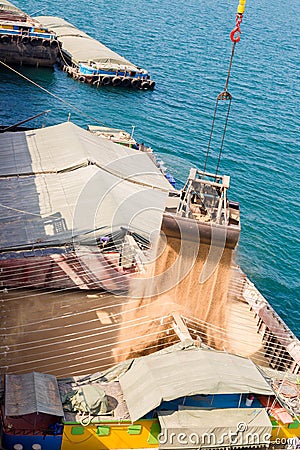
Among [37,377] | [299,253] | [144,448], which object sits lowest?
[299,253]

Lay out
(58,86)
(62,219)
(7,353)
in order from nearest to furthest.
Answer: (7,353) < (62,219) < (58,86)

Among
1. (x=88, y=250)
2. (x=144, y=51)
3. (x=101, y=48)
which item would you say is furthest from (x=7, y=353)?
(x=144, y=51)

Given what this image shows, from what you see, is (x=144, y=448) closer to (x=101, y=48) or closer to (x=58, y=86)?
(x=58, y=86)

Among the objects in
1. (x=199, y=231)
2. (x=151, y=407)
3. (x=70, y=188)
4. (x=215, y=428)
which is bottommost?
(x=215, y=428)

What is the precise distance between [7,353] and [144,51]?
210 feet

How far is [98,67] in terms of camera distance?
61.4 meters

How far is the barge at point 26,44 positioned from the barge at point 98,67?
7.84 ft

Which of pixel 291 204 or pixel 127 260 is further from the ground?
pixel 127 260

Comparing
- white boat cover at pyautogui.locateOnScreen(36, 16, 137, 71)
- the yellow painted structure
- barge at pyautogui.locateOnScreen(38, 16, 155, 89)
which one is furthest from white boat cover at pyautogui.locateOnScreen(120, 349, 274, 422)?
white boat cover at pyautogui.locateOnScreen(36, 16, 137, 71)

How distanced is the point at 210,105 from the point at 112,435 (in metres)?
49.4

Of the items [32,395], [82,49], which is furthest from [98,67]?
[32,395]

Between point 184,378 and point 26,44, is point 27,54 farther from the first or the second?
point 184,378

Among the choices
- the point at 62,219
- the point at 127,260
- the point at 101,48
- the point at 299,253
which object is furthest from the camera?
the point at 101,48

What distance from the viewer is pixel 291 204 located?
146 feet
